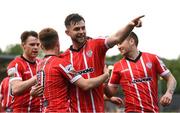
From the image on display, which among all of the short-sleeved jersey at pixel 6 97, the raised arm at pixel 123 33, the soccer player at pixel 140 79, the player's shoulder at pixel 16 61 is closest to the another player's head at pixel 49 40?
the raised arm at pixel 123 33

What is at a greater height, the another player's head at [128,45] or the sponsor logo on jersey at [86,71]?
the another player's head at [128,45]

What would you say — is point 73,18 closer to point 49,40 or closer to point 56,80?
point 49,40

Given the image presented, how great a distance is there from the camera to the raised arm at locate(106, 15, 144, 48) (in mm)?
6059

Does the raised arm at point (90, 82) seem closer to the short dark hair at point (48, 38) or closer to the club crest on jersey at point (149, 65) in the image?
Result: the short dark hair at point (48, 38)

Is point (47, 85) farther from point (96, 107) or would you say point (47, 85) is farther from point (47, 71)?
point (96, 107)

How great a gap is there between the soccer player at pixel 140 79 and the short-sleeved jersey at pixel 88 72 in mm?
1322

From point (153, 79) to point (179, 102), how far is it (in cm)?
3478

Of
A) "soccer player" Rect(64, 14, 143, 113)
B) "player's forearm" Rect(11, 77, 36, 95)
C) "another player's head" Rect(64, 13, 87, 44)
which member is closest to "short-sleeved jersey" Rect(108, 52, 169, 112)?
"soccer player" Rect(64, 14, 143, 113)

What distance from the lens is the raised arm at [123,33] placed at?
6059mm

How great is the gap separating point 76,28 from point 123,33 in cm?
91

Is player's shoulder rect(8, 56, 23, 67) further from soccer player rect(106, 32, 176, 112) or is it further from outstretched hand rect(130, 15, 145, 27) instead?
outstretched hand rect(130, 15, 145, 27)

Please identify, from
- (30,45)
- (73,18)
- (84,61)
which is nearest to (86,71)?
(84,61)

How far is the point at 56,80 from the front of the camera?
6.73m

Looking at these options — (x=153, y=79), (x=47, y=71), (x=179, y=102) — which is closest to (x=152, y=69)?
(x=153, y=79)
